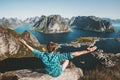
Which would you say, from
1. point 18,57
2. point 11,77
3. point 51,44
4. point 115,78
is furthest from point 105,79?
point 18,57

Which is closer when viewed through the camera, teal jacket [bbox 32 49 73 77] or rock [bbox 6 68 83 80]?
teal jacket [bbox 32 49 73 77]

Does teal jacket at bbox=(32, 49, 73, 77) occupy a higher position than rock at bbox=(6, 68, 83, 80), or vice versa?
teal jacket at bbox=(32, 49, 73, 77)

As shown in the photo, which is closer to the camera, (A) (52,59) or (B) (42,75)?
(A) (52,59)

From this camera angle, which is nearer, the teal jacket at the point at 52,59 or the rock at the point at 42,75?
the teal jacket at the point at 52,59

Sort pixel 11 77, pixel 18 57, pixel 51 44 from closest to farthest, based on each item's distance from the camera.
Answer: pixel 51 44
pixel 11 77
pixel 18 57

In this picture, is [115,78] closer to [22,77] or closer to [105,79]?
[105,79]

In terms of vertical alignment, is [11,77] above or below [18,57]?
above

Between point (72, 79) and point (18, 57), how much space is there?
605 ft

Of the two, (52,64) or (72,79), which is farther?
(72,79)

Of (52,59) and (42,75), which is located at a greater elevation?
(52,59)

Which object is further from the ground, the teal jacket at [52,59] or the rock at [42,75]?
the teal jacket at [52,59]

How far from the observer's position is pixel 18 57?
645 ft

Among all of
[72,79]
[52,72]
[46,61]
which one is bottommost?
[72,79]

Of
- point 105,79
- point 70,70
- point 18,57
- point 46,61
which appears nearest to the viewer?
point 46,61
